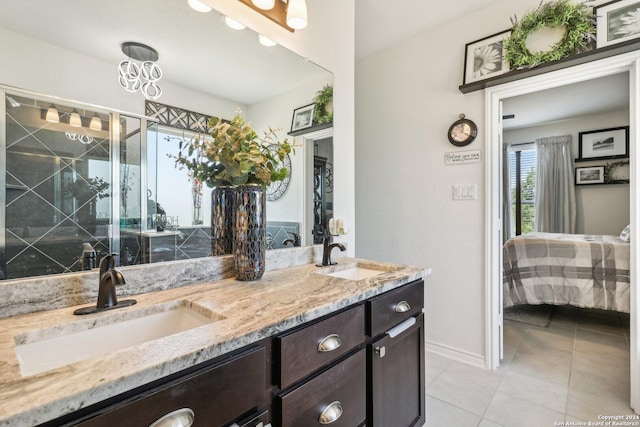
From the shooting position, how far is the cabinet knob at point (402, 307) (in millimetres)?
1297

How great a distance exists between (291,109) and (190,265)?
1.01 meters

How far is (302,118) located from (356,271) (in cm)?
95

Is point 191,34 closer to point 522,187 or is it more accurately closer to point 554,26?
point 554,26

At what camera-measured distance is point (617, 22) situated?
1.70 meters

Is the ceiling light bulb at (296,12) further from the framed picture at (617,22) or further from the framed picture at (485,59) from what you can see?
the framed picture at (617,22)

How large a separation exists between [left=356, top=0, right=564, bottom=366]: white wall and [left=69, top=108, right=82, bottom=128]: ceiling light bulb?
2.27 m

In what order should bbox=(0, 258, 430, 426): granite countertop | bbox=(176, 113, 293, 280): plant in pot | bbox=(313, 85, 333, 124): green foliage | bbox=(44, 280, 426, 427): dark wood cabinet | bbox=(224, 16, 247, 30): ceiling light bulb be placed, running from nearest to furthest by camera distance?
bbox=(0, 258, 430, 426): granite countertop, bbox=(44, 280, 426, 427): dark wood cabinet, bbox=(176, 113, 293, 280): plant in pot, bbox=(224, 16, 247, 30): ceiling light bulb, bbox=(313, 85, 333, 124): green foliage

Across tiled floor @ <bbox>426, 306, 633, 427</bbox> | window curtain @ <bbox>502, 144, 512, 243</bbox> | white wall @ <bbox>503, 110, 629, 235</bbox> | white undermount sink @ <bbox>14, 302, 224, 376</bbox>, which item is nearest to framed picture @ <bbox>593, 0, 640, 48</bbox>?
tiled floor @ <bbox>426, 306, 633, 427</bbox>

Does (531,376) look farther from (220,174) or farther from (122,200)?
(122,200)

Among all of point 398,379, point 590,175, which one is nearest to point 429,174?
point 398,379

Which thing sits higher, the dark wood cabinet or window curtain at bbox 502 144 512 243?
window curtain at bbox 502 144 512 243

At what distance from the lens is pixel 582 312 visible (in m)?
3.45

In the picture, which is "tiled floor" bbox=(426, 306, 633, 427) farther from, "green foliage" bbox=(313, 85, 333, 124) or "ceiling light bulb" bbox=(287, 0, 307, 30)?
"ceiling light bulb" bbox=(287, 0, 307, 30)

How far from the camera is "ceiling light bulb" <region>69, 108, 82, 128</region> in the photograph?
3.18 ft
